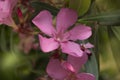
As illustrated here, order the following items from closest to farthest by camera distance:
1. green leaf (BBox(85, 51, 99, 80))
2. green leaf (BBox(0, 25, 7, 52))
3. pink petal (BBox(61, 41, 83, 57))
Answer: pink petal (BBox(61, 41, 83, 57)), green leaf (BBox(85, 51, 99, 80)), green leaf (BBox(0, 25, 7, 52))

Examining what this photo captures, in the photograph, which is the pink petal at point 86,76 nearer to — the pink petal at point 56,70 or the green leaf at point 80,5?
the pink petal at point 56,70

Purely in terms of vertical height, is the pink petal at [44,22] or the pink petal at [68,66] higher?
the pink petal at [44,22]

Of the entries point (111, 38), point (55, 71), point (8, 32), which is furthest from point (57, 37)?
point (8, 32)

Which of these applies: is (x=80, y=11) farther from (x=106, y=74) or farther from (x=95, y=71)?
(x=106, y=74)

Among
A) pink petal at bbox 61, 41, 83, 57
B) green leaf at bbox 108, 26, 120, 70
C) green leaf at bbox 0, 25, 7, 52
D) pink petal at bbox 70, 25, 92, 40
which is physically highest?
pink petal at bbox 70, 25, 92, 40

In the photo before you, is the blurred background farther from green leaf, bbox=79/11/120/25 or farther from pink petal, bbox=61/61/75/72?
pink petal, bbox=61/61/75/72

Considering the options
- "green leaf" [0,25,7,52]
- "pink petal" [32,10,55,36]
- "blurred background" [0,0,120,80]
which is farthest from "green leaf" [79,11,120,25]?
"green leaf" [0,25,7,52]

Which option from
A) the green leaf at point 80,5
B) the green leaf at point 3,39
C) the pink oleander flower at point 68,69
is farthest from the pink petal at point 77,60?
the green leaf at point 3,39
